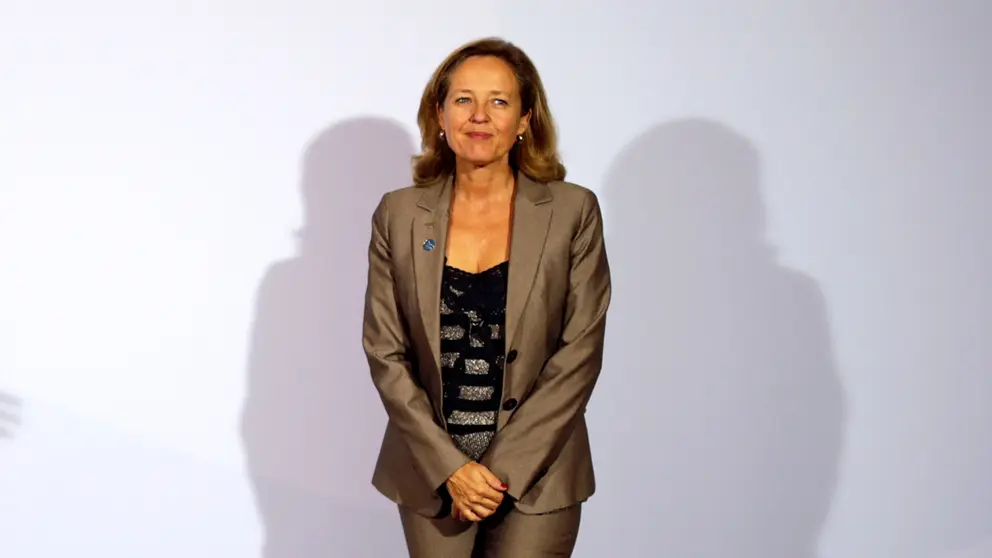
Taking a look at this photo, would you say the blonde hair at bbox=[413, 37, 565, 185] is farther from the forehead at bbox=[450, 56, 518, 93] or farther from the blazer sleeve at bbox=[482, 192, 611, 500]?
the blazer sleeve at bbox=[482, 192, 611, 500]

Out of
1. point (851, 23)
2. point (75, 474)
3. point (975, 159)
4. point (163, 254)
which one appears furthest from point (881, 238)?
point (75, 474)

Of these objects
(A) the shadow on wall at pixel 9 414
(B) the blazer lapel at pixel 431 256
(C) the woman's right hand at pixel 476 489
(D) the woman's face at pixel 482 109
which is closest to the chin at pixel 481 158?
(D) the woman's face at pixel 482 109

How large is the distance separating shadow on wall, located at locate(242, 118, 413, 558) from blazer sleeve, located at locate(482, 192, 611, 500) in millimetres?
1166

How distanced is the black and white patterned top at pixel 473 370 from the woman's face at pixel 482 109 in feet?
1.01

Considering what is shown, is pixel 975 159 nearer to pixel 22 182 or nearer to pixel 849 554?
pixel 849 554

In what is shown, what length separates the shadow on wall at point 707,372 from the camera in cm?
384

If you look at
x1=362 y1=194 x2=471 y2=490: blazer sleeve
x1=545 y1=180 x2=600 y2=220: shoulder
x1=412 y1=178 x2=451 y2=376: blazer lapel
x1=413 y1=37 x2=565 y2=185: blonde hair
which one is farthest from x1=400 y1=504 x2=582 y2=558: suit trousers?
x1=413 y1=37 x2=565 y2=185: blonde hair

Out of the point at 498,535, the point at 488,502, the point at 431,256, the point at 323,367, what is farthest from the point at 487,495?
the point at 323,367

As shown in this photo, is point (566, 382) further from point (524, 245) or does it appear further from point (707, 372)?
point (707, 372)

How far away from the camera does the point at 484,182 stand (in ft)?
9.50

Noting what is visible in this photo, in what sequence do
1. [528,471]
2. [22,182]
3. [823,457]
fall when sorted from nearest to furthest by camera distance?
1. [528,471]
2. [22,182]
3. [823,457]

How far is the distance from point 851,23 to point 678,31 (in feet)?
1.69

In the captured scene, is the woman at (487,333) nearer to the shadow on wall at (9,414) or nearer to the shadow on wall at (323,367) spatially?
the shadow on wall at (323,367)

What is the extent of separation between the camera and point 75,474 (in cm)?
374
